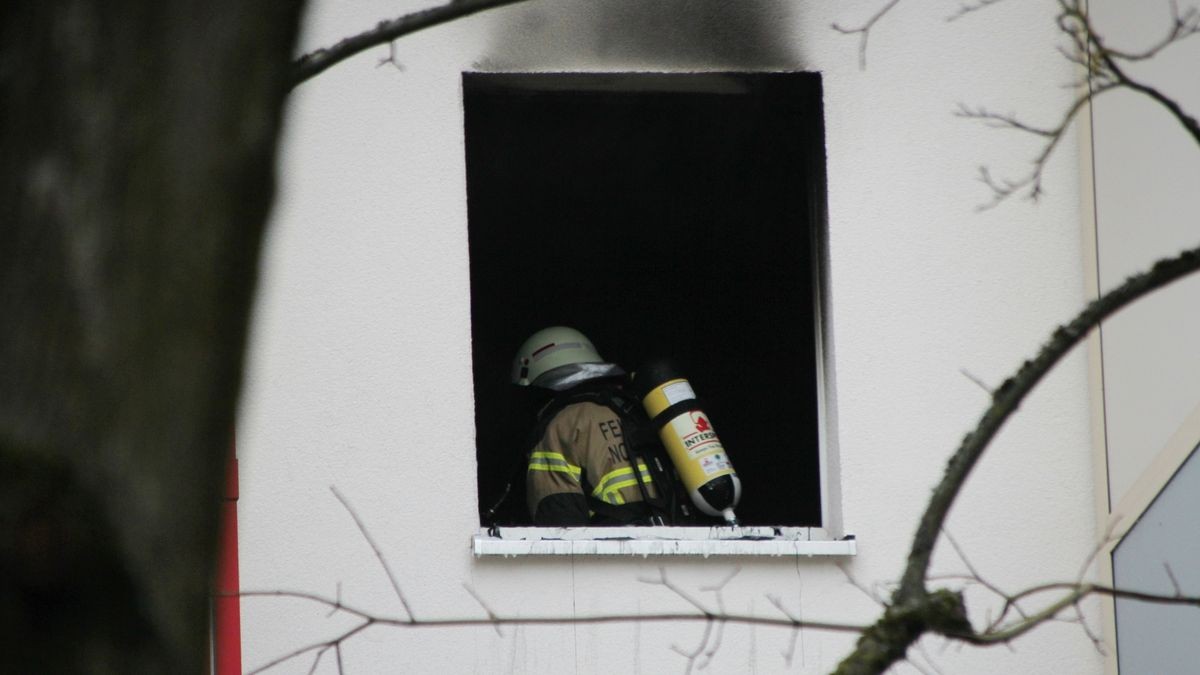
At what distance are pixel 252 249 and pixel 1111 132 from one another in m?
4.86

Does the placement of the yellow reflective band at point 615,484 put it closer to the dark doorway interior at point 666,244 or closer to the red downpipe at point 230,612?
the dark doorway interior at point 666,244

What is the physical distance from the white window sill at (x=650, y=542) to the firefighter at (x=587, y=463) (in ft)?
1.03

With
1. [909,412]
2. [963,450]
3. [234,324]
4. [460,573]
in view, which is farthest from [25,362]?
[909,412]

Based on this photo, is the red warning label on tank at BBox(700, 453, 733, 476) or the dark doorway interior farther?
the dark doorway interior

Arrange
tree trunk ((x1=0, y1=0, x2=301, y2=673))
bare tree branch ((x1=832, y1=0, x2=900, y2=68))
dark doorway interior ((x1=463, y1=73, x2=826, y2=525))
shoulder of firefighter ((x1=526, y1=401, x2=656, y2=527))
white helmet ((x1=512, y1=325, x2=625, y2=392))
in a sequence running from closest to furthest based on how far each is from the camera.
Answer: tree trunk ((x1=0, y1=0, x2=301, y2=673)), bare tree branch ((x1=832, y1=0, x2=900, y2=68)), shoulder of firefighter ((x1=526, y1=401, x2=656, y2=527)), dark doorway interior ((x1=463, y1=73, x2=826, y2=525)), white helmet ((x1=512, y1=325, x2=625, y2=392))

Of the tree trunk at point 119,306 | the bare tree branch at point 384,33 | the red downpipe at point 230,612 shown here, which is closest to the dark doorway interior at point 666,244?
the red downpipe at point 230,612

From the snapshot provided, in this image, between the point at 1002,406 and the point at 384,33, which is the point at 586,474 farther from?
the point at 384,33

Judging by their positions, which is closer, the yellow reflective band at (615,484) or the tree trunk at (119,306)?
the tree trunk at (119,306)

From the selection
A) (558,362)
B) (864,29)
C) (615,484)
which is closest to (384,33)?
(864,29)

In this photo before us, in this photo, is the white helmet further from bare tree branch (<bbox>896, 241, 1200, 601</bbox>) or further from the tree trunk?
the tree trunk

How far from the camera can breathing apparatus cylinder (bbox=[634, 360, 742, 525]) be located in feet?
19.6

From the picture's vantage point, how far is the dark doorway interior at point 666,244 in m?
6.27

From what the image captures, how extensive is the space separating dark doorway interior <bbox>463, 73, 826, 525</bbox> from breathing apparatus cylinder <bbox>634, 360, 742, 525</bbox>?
0.42m

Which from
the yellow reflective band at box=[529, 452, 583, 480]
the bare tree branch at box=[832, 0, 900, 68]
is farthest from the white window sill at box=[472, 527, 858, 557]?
the bare tree branch at box=[832, 0, 900, 68]
